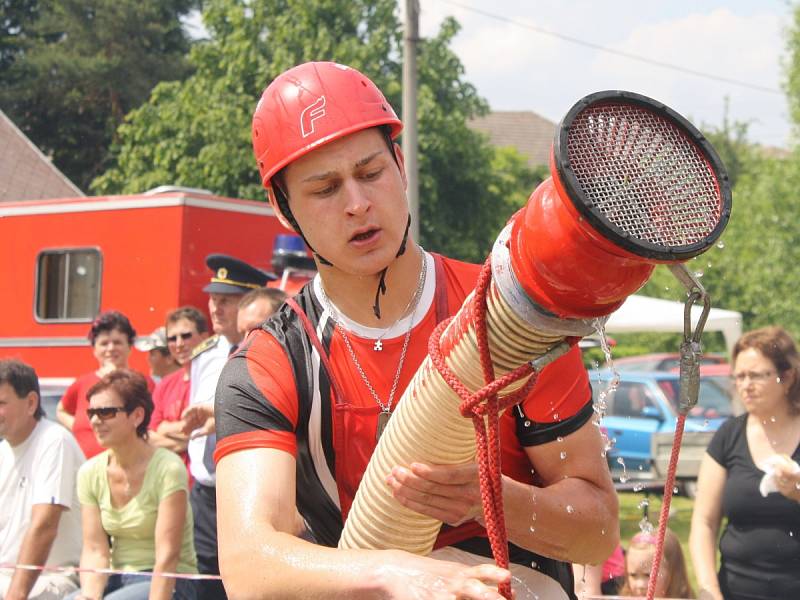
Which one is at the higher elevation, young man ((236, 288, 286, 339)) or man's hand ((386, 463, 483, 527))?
young man ((236, 288, 286, 339))

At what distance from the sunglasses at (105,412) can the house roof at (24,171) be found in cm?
1012

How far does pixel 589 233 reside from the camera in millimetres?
1893

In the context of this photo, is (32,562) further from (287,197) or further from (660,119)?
(660,119)

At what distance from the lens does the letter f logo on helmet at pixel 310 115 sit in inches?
107

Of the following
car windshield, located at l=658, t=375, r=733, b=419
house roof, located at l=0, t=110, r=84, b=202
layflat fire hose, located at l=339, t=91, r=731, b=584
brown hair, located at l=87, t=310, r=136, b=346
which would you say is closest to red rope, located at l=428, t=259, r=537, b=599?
layflat fire hose, located at l=339, t=91, r=731, b=584

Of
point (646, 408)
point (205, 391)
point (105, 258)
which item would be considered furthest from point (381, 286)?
point (646, 408)

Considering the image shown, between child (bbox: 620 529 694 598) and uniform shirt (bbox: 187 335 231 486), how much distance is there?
235cm

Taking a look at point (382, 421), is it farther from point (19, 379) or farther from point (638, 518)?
point (638, 518)

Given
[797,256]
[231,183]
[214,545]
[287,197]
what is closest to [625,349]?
[797,256]

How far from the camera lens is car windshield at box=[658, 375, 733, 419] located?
16.1 metres

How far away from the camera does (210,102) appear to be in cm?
2583

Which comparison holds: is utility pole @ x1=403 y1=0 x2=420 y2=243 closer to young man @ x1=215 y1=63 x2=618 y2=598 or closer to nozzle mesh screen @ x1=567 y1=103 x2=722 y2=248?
young man @ x1=215 y1=63 x2=618 y2=598

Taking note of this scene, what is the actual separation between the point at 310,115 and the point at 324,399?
684mm

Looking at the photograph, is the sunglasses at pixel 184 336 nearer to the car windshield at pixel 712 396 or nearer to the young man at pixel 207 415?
Answer: the young man at pixel 207 415
